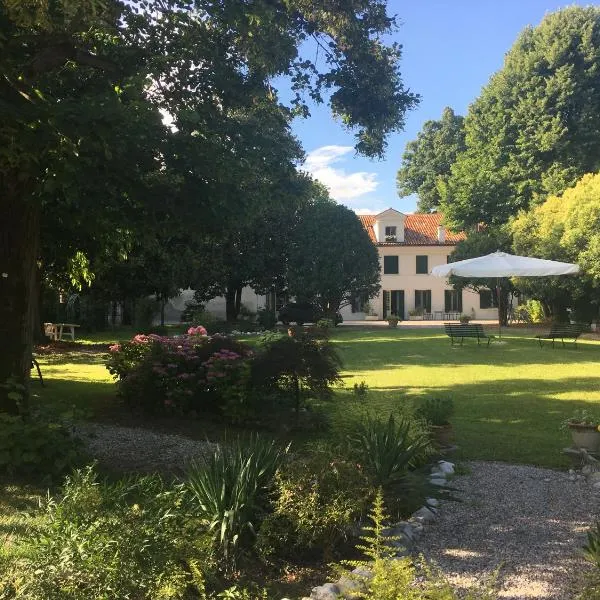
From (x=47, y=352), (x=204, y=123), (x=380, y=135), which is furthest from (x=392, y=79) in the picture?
(x=47, y=352)

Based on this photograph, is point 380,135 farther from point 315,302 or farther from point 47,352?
point 315,302

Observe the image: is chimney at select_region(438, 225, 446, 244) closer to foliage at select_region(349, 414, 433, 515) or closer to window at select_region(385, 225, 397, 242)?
window at select_region(385, 225, 397, 242)

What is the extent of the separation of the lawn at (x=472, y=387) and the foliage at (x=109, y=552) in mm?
2460

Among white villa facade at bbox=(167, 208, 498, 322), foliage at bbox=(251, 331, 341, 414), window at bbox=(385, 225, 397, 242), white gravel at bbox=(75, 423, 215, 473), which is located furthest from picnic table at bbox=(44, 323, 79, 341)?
window at bbox=(385, 225, 397, 242)

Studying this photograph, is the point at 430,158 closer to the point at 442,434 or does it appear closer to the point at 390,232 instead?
the point at 390,232

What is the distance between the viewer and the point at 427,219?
49.8 meters

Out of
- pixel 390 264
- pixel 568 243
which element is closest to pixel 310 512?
pixel 568 243

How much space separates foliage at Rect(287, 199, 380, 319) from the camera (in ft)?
102

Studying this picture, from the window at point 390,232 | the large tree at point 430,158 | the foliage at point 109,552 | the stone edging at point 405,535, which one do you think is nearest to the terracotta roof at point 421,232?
the window at point 390,232

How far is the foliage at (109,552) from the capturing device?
264 cm

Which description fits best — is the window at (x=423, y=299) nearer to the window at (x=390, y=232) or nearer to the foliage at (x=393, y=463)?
the window at (x=390, y=232)

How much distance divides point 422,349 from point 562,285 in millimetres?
9160

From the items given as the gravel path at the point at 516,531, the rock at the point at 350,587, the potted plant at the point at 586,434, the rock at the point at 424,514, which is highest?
the potted plant at the point at 586,434

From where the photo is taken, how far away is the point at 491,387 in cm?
1105
